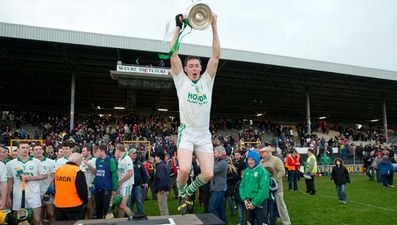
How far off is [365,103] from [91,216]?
3781 centimetres

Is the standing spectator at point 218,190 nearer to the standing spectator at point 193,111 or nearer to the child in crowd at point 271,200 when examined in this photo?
the child in crowd at point 271,200

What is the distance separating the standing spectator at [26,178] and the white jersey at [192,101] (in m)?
3.74

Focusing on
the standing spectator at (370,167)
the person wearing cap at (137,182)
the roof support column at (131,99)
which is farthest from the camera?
the roof support column at (131,99)

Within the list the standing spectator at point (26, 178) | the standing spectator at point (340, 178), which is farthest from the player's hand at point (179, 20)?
the standing spectator at point (340, 178)

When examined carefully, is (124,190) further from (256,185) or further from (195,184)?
(256,185)

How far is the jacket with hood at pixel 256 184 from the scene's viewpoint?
6.59 metres

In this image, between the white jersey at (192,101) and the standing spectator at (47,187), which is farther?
the standing spectator at (47,187)

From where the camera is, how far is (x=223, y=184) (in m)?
7.44

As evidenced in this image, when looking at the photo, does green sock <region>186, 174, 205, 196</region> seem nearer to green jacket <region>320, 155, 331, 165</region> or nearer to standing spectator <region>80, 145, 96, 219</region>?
standing spectator <region>80, 145, 96, 219</region>

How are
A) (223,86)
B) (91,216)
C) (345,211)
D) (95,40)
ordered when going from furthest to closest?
(223,86), (95,40), (345,211), (91,216)

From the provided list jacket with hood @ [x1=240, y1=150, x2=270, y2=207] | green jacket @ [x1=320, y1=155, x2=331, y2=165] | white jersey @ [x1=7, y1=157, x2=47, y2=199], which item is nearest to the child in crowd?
jacket with hood @ [x1=240, y1=150, x2=270, y2=207]

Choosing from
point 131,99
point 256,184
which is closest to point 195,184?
point 256,184

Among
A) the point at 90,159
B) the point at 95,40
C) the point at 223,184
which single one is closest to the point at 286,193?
the point at 223,184

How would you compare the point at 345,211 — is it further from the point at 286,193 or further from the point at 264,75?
the point at 264,75
